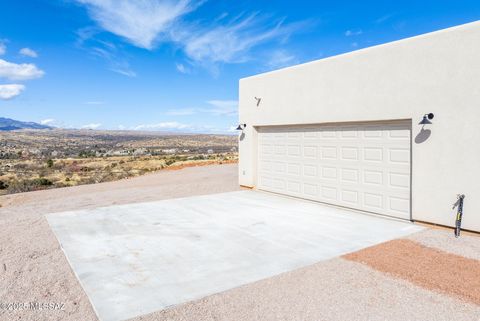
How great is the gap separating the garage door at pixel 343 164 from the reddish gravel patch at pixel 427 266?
2.24 meters

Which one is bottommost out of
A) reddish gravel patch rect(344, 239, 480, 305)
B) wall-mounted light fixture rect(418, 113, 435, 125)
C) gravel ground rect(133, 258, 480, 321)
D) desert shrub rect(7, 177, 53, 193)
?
desert shrub rect(7, 177, 53, 193)

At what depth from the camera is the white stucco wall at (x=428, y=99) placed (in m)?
6.87

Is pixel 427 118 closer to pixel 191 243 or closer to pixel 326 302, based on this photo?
pixel 326 302

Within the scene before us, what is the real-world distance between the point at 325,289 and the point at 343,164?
5587mm

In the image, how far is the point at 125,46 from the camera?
86.6 ft

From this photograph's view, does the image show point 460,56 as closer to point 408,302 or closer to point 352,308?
point 408,302

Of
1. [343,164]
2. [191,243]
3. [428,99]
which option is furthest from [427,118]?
[191,243]

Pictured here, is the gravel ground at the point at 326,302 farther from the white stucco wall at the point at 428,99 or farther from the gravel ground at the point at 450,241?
the white stucco wall at the point at 428,99

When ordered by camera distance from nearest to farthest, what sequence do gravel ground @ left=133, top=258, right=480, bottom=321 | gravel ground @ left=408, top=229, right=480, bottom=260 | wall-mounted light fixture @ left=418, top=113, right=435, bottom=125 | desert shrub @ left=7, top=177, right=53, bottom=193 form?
gravel ground @ left=133, top=258, right=480, bottom=321 → gravel ground @ left=408, top=229, right=480, bottom=260 → wall-mounted light fixture @ left=418, top=113, right=435, bottom=125 → desert shrub @ left=7, top=177, right=53, bottom=193

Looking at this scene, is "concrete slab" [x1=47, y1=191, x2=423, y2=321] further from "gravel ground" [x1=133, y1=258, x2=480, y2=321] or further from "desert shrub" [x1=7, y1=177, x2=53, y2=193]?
"desert shrub" [x1=7, y1=177, x2=53, y2=193]

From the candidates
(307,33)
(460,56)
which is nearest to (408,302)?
(460,56)

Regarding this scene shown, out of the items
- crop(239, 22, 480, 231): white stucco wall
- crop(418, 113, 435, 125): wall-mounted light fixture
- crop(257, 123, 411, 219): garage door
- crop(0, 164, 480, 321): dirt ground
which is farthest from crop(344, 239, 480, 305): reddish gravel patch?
crop(418, 113, 435, 125): wall-mounted light fixture

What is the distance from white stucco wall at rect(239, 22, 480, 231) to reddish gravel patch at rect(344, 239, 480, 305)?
1746 mm

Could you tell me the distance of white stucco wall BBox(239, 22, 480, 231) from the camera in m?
6.87
